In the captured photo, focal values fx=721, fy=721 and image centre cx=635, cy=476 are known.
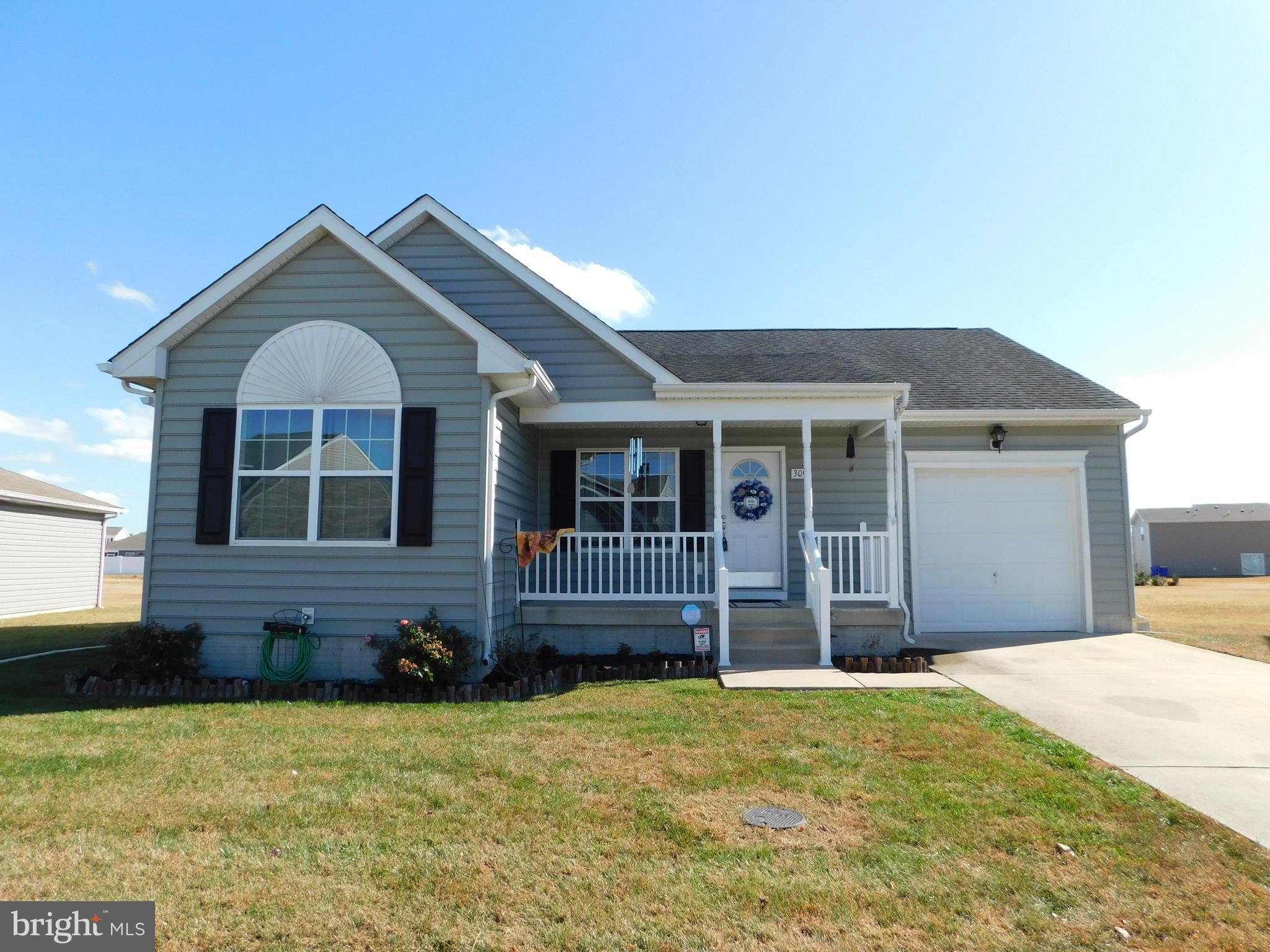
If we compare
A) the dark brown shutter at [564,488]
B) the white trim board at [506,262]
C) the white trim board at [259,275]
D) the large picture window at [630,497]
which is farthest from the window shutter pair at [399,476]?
the large picture window at [630,497]

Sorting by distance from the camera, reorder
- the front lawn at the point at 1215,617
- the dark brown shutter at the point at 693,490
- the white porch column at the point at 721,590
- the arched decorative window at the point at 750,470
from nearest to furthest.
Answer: the white porch column at the point at 721,590, the front lawn at the point at 1215,617, the dark brown shutter at the point at 693,490, the arched decorative window at the point at 750,470

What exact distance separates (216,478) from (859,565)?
788cm

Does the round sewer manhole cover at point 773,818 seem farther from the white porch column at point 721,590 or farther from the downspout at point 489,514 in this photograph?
the downspout at point 489,514

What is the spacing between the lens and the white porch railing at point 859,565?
866 cm

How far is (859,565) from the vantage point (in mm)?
9758

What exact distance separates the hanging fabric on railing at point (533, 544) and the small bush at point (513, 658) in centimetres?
86

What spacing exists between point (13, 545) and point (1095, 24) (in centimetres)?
2014

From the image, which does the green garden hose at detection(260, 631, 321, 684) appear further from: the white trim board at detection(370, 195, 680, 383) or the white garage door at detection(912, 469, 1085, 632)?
the white garage door at detection(912, 469, 1085, 632)

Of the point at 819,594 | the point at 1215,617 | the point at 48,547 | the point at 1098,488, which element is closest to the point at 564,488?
the point at 819,594

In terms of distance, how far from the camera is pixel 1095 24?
803 cm

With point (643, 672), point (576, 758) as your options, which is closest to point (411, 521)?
point (643, 672)

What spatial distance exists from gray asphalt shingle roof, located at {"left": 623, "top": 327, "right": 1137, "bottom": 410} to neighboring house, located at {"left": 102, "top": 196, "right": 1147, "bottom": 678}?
8 centimetres

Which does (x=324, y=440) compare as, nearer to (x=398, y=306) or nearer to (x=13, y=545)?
(x=398, y=306)

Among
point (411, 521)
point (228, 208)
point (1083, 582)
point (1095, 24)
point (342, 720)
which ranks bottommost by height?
point (342, 720)
